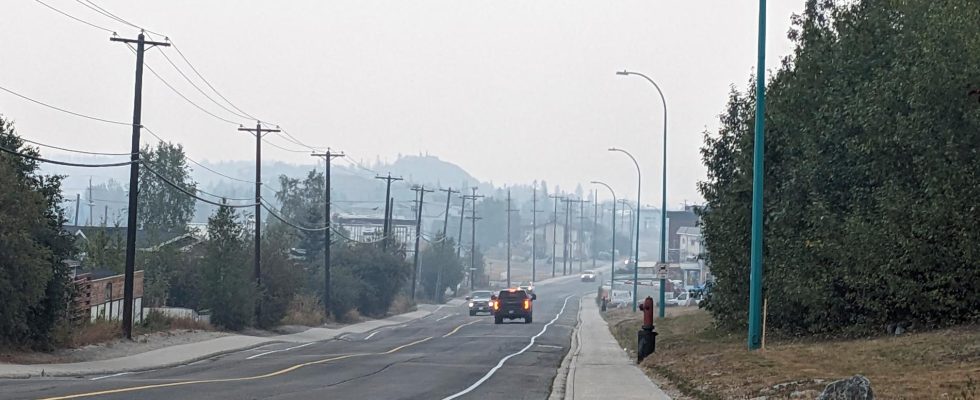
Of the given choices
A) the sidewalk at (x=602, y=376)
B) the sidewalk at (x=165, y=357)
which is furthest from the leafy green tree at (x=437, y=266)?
the sidewalk at (x=602, y=376)

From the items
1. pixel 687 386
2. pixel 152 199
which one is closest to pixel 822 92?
pixel 687 386

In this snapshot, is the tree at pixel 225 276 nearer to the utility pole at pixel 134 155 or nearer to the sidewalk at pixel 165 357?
the sidewalk at pixel 165 357

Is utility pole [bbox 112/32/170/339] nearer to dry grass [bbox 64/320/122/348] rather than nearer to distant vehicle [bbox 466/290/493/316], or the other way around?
dry grass [bbox 64/320/122/348]

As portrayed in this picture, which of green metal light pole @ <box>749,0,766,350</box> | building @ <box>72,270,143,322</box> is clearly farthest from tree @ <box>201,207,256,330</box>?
green metal light pole @ <box>749,0,766,350</box>

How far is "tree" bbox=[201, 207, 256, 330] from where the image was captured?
5038cm

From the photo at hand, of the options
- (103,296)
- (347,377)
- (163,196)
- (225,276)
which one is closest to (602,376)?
(347,377)

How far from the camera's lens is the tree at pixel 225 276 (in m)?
50.4

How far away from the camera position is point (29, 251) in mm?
29609

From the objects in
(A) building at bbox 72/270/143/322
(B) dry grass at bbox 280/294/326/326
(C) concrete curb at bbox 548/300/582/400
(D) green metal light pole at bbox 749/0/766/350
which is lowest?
(B) dry grass at bbox 280/294/326/326

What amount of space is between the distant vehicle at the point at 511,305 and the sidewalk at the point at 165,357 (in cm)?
963

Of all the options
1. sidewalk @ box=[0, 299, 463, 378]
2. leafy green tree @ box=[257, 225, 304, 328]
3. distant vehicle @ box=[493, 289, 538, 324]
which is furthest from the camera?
distant vehicle @ box=[493, 289, 538, 324]

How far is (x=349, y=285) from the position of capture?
75625 millimetres

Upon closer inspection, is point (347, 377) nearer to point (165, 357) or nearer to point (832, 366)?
point (832, 366)

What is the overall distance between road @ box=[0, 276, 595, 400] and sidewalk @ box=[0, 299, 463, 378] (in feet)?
2.41
